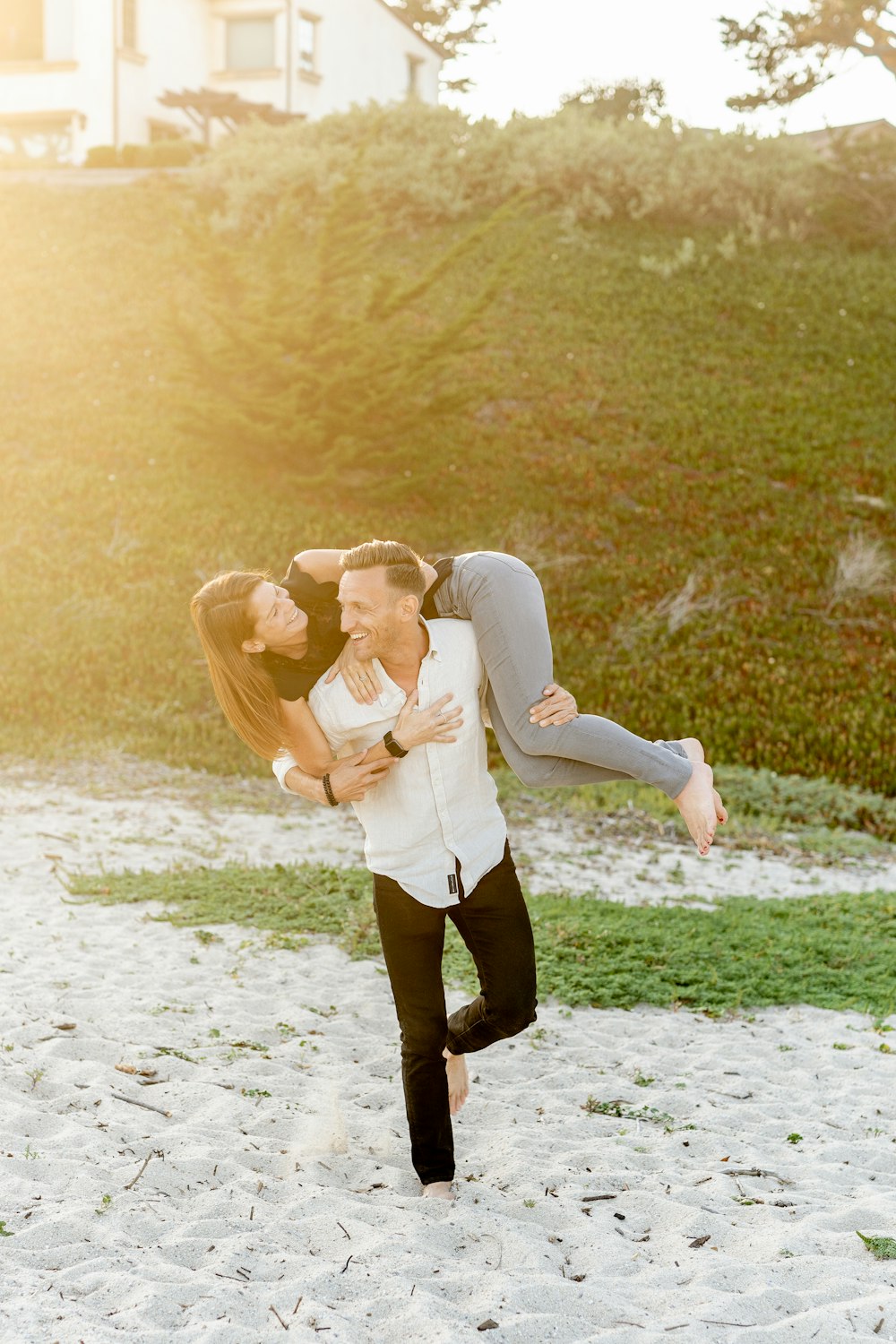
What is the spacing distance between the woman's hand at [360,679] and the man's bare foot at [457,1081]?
63.4 inches

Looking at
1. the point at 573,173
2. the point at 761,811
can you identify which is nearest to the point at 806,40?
the point at 573,173

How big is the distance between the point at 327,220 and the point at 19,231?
11.8 meters

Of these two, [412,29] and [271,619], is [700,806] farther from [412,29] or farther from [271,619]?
[412,29]

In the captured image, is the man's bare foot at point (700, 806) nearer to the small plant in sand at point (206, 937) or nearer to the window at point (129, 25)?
the small plant in sand at point (206, 937)

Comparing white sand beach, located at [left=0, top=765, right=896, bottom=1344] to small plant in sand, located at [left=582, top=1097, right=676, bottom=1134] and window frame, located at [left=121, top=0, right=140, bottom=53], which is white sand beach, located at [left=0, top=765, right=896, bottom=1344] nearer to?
small plant in sand, located at [left=582, top=1097, right=676, bottom=1134]

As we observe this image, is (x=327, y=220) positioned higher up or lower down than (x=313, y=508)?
higher up

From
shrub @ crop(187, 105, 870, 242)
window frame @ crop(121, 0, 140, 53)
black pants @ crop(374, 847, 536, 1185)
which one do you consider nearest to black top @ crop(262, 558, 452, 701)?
black pants @ crop(374, 847, 536, 1185)

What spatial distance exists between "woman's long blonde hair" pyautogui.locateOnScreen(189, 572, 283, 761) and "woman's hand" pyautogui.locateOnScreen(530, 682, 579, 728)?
2.67 ft

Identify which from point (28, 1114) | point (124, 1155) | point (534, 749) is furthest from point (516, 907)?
point (28, 1114)

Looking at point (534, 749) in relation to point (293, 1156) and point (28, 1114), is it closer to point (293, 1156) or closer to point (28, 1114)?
point (293, 1156)

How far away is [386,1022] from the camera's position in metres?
6.03

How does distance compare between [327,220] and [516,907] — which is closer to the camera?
[516,907]

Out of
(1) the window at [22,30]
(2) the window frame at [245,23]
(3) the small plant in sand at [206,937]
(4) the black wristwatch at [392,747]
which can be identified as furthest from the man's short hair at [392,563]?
(1) the window at [22,30]

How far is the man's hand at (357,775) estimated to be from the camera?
3.73 meters
